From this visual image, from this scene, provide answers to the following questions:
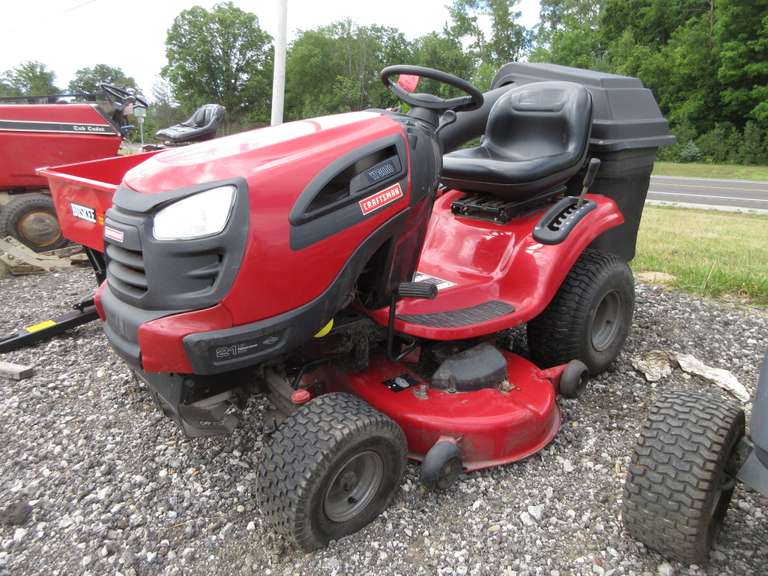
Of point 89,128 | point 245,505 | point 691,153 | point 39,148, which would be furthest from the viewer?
point 691,153

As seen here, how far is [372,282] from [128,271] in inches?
29.6

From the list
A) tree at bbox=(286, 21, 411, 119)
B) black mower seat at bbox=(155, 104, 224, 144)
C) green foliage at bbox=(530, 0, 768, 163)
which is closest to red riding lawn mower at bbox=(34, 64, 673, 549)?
black mower seat at bbox=(155, 104, 224, 144)

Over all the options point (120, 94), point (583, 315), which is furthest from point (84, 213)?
point (120, 94)

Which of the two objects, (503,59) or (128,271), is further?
(503,59)

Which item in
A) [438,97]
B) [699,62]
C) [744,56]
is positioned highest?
[744,56]

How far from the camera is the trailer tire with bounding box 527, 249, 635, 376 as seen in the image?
2557 millimetres

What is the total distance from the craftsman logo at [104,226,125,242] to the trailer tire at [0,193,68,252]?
4.03 metres

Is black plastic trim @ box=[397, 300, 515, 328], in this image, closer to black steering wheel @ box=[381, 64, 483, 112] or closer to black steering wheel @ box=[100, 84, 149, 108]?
black steering wheel @ box=[381, 64, 483, 112]

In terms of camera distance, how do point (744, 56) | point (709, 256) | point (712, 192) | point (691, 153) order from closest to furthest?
point (709, 256) → point (712, 192) → point (744, 56) → point (691, 153)

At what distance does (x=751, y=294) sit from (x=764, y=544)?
254 centimetres

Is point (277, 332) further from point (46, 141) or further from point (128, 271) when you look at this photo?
point (46, 141)

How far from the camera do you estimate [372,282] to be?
6.40ft

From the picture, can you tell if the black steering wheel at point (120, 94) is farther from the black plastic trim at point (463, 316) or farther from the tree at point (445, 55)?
the tree at point (445, 55)

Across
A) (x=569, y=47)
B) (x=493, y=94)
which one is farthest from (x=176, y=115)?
(x=493, y=94)
